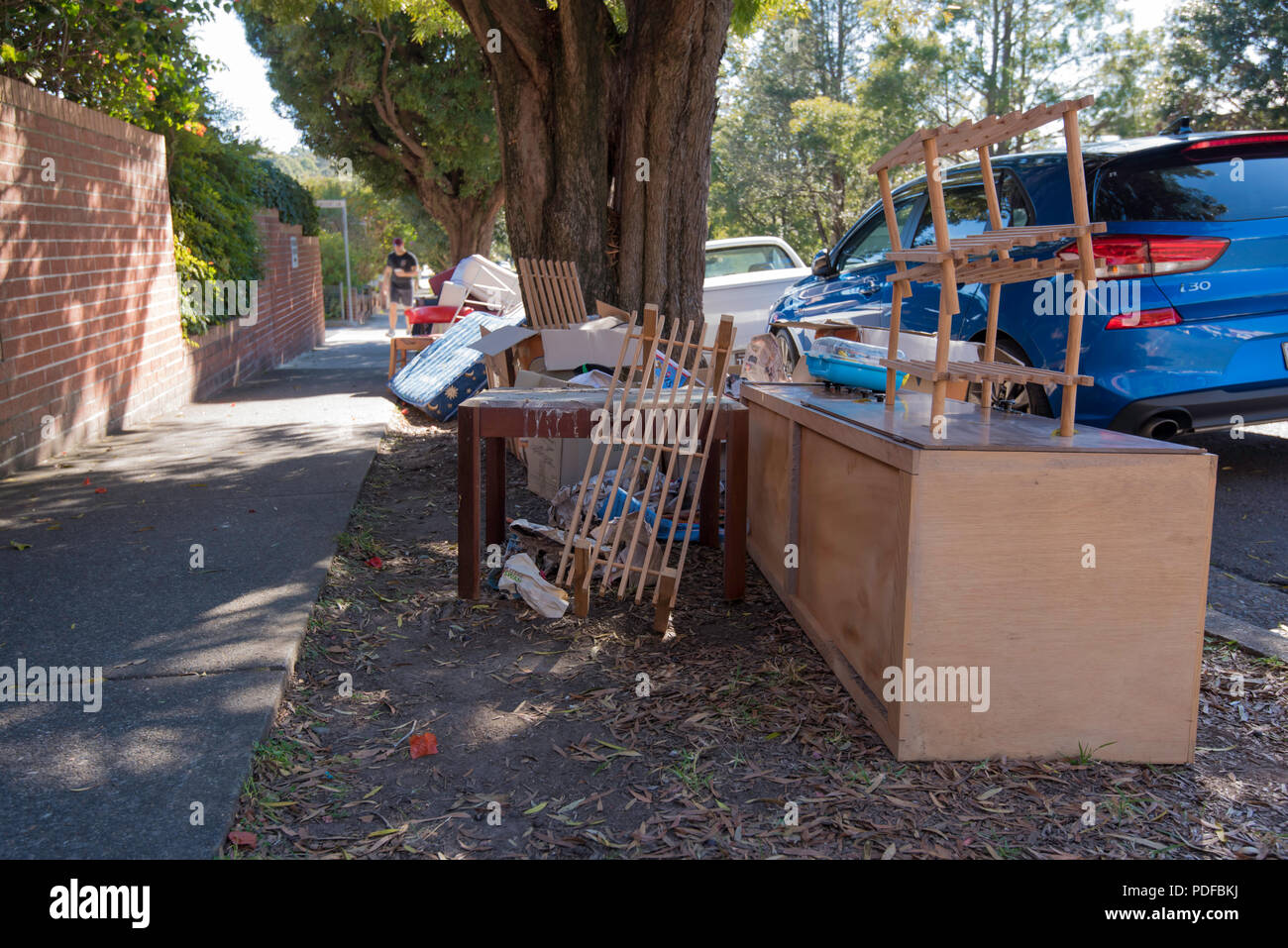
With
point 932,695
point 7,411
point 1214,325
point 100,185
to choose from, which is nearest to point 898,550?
point 932,695

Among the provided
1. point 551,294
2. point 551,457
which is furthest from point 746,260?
point 551,457

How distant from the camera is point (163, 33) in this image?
32.0ft

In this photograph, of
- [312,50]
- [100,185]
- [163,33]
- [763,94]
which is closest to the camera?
[100,185]

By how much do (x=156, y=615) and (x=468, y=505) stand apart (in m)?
1.32

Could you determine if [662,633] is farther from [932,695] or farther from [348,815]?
[348,815]

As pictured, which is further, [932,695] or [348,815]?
[932,695]

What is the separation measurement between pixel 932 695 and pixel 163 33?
1002 centimetres

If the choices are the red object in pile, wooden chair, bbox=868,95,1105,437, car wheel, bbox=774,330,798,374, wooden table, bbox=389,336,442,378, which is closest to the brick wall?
wooden table, bbox=389,336,442,378

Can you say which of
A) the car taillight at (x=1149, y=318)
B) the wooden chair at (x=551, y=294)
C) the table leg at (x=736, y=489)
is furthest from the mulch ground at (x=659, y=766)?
the wooden chair at (x=551, y=294)

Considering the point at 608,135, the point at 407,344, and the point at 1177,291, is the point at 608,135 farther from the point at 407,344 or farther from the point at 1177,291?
the point at 407,344

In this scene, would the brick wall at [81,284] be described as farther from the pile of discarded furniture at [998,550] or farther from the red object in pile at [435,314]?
the pile of discarded furniture at [998,550]

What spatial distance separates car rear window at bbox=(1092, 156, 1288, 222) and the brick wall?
669cm

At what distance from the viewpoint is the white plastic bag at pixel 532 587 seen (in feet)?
14.3

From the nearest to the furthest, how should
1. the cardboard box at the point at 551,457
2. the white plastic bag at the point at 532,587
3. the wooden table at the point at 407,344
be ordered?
1. the white plastic bag at the point at 532,587
2. the cardboard box at the point at 551,457
3. the wooden table at the point at 407,344
